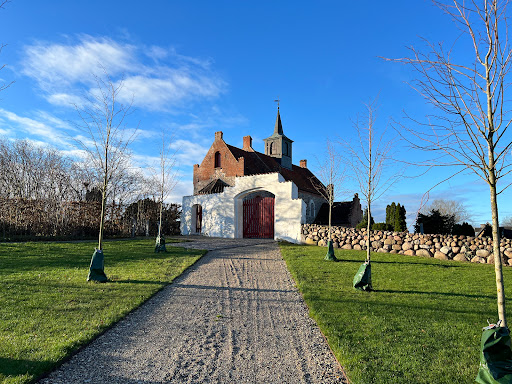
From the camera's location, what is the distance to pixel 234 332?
478 centimetres

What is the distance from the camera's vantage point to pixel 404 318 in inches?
208

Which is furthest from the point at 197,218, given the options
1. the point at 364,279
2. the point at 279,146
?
the point at 364,279

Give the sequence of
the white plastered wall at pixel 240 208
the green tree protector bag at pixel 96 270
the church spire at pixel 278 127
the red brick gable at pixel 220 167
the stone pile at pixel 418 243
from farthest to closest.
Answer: the church spire at pixel 278 127
the red brick gable at pixel 220 167
the white plastered wall at pixel 240 208
the stone pile at pixel 418 243
the green tree protector bag at pixel 96 270

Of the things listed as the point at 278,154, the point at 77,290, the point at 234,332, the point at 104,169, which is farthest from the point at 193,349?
the point at 278,154

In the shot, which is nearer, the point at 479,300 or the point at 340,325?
the point at 340,325

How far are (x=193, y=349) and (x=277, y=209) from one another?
49.4ft

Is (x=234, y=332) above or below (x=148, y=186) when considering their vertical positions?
below

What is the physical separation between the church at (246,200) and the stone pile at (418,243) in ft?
6.64

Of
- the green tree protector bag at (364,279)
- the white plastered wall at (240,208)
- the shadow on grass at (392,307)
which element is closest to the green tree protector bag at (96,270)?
the shadow on grass at (392,307)

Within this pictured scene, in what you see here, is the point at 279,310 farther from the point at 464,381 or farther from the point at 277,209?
the point at 277,209

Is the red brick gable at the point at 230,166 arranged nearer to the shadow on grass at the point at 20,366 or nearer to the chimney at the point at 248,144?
the chimney at the point at 248,144

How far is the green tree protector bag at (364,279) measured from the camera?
7160 millimetres

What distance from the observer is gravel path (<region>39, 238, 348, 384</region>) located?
3.49 m

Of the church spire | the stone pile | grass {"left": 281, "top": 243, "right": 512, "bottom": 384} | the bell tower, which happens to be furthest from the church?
grass {"left": 281, "top": 243, "right": 512, "bottom": 384}
